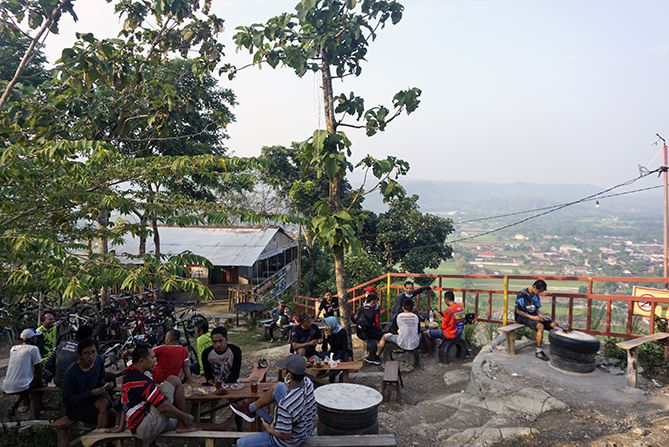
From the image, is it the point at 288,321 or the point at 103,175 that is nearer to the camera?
the point at 103,175

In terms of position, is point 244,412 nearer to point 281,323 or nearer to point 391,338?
point 391,338

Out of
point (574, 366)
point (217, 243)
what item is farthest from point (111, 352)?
point (217, 243)

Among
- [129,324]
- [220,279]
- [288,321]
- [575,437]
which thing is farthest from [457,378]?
[220,279]

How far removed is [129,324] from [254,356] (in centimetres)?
323

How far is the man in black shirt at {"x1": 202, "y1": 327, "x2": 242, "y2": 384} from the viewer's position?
6188 mm

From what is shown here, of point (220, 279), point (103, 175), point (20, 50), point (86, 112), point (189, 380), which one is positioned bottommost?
point (220, 279)

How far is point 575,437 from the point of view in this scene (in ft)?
18.0

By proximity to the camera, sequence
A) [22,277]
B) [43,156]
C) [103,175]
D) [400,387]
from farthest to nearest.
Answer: [400,387] → [103,175] → [43,156] → [22,277]

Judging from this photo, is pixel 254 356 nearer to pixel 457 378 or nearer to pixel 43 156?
pixel 457 378

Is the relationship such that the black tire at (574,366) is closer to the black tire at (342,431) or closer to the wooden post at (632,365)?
the wooden post at (632,365)

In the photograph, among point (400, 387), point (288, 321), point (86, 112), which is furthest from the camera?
point (288, 321)

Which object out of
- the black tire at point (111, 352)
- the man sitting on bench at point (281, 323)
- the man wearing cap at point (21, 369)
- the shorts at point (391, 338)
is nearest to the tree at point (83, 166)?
the man wearing cap at point (21, 369)

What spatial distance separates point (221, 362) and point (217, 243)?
15.0 m

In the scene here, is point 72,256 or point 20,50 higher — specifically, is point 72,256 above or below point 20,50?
below
